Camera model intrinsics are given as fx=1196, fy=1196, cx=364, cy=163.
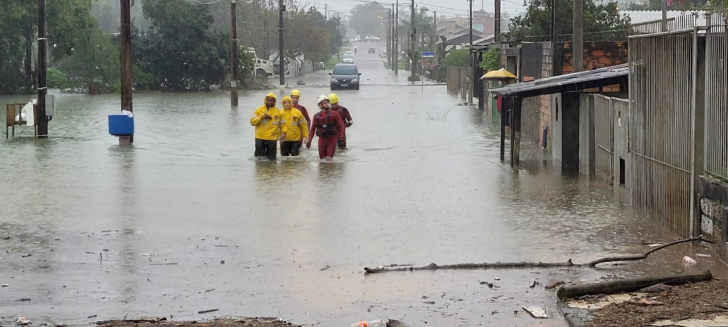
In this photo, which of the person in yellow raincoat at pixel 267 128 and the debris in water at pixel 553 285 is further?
the person in yellow raincoat at pixel 267 128

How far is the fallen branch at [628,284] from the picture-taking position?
9.19 meters

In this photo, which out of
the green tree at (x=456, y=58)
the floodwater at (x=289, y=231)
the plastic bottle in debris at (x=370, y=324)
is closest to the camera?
the plastic bottle in debris at (x=370, y=324)

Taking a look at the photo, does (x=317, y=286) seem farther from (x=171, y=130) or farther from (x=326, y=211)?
(x=171, y=130)

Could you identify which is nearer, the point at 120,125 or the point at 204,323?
the point at 204,323

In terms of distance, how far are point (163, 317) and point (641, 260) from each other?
482cm

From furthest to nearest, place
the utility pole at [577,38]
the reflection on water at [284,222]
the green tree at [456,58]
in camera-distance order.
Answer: the green tree at [456,58], the utility pole at [577,38], the reflection on water at [284,222]

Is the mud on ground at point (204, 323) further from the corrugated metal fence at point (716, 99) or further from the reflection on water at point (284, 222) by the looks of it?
the corrugated metal fence at point (716, 99)

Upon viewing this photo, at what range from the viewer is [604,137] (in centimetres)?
1872

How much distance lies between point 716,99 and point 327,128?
11.5 m

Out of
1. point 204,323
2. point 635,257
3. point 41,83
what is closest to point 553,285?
point 635,257

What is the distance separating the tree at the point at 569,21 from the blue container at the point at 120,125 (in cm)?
1390

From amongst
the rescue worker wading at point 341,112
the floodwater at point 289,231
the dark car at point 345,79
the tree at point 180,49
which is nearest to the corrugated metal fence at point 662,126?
the floodwater at point 289,231

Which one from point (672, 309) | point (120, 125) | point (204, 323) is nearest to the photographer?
point (204, 323)

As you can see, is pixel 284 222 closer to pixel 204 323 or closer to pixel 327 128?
pixel 204 323
